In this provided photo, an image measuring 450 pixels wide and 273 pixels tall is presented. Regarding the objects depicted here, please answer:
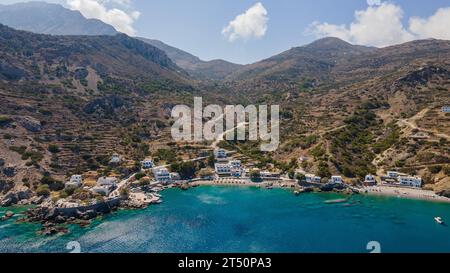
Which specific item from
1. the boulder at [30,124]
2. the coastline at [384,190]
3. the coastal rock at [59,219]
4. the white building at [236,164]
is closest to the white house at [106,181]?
the coastal rock at [59,219]

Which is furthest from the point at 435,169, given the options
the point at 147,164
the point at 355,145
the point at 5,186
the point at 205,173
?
the point at 5,186

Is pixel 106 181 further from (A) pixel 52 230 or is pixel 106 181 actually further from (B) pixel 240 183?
(B) pixel 240 183

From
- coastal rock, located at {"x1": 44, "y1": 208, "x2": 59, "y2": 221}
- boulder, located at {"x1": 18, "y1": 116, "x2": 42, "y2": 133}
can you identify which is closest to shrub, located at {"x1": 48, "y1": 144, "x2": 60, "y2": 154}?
boulder, located at {"x1": 18, "y1": 116, "x2": 42, "y2": 133}

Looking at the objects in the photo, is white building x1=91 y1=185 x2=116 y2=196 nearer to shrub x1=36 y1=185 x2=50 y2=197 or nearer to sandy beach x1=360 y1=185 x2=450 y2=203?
shrub x1=36 y1=185 x2=50 y2=197

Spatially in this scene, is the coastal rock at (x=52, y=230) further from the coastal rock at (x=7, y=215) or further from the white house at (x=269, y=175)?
the white house at (x=269, y=175)
